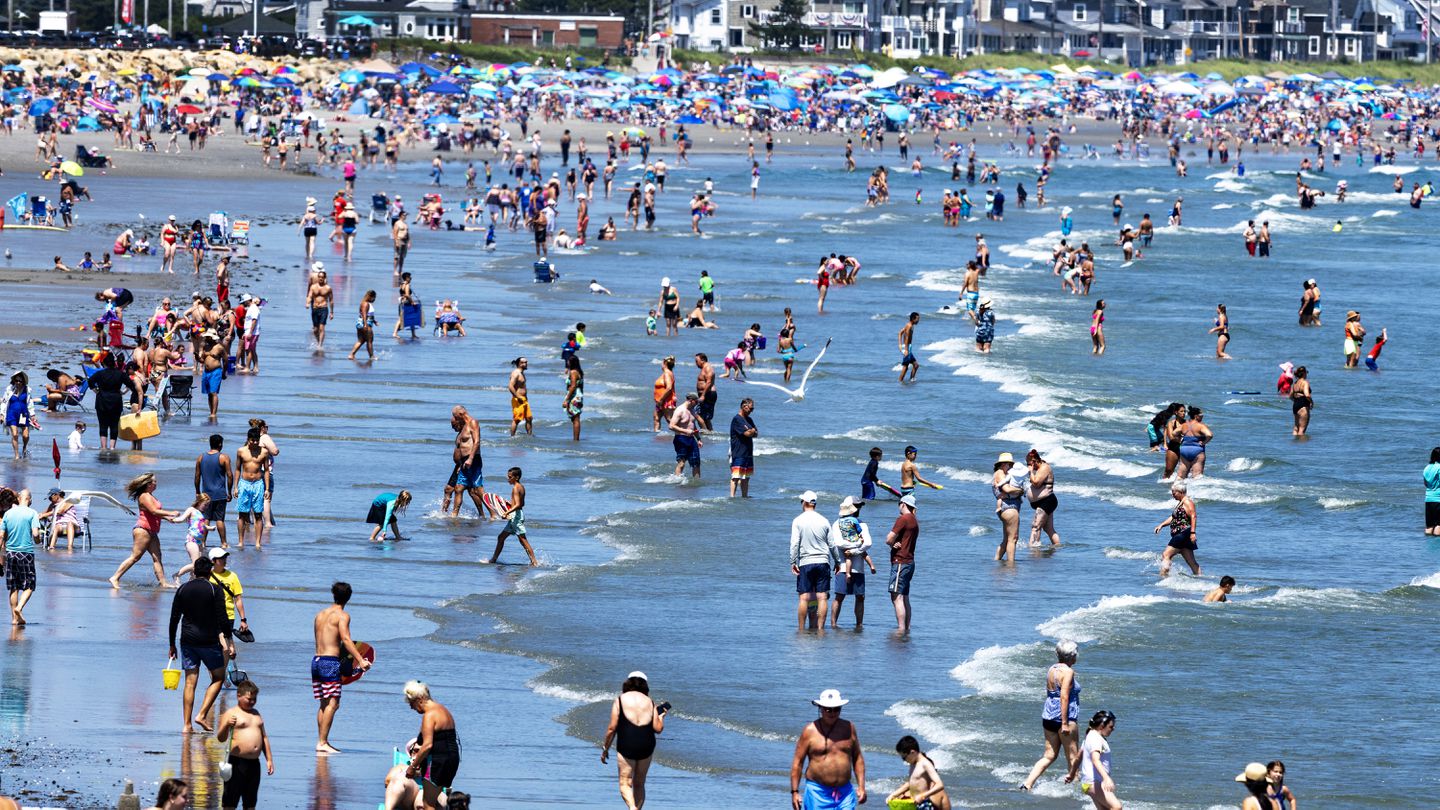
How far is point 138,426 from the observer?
2431 cm

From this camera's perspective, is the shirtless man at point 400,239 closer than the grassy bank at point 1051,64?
Yes

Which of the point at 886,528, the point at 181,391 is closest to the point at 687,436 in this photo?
the point at 886,528

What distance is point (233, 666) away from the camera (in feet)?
48.8

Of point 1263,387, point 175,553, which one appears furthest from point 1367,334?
point 175,553

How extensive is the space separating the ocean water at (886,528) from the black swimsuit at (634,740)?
2.23 ft

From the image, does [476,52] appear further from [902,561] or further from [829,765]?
[829,765]

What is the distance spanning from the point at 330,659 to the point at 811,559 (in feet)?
17.3

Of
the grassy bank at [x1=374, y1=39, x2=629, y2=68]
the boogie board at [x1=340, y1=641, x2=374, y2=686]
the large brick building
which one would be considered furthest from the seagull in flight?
the large brick building

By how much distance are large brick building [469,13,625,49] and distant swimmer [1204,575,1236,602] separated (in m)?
112

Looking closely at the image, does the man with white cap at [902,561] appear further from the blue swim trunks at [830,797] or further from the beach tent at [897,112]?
the beach tent at [897,112]

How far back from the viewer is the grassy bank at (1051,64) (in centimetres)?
13800

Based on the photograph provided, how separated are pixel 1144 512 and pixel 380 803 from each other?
14.0 meters

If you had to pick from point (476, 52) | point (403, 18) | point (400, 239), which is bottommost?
point (400, 239)

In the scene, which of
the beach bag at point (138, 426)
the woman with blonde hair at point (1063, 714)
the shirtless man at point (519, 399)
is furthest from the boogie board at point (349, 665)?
the shirtless man at point (519, 399)
